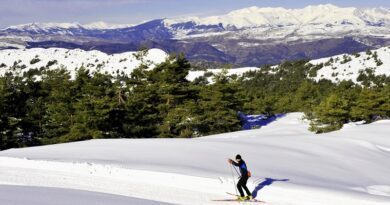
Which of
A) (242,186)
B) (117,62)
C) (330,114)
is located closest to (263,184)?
(242,186)

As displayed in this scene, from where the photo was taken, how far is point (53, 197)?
48.5ft

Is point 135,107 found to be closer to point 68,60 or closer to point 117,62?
point 117,62

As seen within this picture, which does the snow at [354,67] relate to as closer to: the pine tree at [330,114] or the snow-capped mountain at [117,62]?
the snow-capped mountain at [117,62]

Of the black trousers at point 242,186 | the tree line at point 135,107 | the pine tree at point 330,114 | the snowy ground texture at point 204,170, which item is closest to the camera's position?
the black trousers at point 242,186

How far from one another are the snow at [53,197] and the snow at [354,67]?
109 m

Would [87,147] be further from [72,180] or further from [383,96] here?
[383,96]

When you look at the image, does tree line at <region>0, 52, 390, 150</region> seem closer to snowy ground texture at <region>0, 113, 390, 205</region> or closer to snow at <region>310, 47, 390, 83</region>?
snowy ground texture at <region>0, 113, 390, 205</region>

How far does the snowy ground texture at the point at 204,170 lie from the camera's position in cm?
1709

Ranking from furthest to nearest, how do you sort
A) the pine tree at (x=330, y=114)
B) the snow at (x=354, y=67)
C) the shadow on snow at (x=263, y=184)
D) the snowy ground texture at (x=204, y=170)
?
the snow at (x=354, y=67), the pine tree at (x=330, y=114), the shadow on snow at (x=263, y=184), the snowy ground texture at (x=204, y=170)

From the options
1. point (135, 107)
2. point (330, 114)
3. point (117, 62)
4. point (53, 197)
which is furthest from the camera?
point (117, 62)

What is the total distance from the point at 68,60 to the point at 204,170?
115080mm

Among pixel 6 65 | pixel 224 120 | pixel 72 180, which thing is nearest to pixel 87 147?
pixel 72 180

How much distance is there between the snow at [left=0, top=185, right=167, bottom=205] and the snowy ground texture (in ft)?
2.22

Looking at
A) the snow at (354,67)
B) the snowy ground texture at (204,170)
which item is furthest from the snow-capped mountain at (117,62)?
the snowy ground texture at (204,170)
